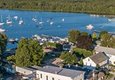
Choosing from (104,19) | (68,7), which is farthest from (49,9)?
(104,19)

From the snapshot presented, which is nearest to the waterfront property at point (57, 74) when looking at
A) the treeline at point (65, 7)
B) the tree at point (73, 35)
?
the tree at point (73, 35)

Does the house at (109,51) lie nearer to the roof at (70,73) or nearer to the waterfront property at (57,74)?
the waterfront property at (57,74)

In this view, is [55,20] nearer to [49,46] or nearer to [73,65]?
[49,46]

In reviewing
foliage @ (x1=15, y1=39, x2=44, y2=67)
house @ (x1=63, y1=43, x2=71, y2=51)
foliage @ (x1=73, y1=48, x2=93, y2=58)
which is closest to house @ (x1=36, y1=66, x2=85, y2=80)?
foliage @ (x1=15, y1=39, x2=44, y2=67)

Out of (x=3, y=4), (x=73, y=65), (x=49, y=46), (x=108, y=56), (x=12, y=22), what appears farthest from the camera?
(x=3, y=4)

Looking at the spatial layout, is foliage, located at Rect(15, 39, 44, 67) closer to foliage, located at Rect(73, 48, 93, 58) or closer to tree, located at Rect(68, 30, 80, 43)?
foliage, located at Rect(73, 48, 93, 58)
